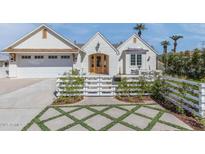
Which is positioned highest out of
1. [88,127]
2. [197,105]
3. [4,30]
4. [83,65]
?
[4,30]

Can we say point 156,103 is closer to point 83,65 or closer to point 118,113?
point 118,113

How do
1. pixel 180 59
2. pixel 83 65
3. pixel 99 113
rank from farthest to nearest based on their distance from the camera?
pixel 83 65 → pixel 180 59 → pixel 99 113

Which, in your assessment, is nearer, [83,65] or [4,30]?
[4,30]

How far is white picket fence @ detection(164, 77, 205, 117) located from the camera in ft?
17.6

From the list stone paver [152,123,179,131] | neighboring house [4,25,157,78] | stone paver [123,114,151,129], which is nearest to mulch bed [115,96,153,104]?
stone paver [123,114,151,129]

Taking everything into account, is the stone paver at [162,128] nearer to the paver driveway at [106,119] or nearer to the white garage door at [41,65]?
the paver driveway at [106,119]

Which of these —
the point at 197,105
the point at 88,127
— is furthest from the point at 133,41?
the point at 88,127

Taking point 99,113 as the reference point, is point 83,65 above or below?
above

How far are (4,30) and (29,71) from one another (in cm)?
489

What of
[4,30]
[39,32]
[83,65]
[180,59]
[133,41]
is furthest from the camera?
[133,41]

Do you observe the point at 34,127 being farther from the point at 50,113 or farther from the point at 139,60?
the point at 139,60

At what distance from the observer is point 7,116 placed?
582cm

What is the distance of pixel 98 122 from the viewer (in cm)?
510

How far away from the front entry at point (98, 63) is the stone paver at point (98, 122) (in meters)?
14.9
